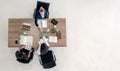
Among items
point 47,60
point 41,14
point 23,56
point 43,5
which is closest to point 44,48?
point 47,60

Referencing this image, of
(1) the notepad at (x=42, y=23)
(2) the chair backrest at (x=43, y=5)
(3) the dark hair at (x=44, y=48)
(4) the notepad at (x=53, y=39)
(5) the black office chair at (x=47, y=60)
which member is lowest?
(5) the black office chair at (x=47, y=60)

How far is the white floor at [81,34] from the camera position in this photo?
7.72ft

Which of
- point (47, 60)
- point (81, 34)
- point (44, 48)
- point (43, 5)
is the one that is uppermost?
point (43, 5)

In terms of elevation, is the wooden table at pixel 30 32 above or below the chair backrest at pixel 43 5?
below

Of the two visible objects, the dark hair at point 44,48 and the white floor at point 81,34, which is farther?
the white floor at point 81,34

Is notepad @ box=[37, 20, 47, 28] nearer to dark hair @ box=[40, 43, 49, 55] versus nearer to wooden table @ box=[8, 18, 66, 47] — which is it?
wooden table @ box=[8, 18, 66, 47]

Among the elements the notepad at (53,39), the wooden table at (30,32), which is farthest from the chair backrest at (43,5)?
the notepad at (53,39)

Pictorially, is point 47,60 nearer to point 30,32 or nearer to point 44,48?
point 44,48

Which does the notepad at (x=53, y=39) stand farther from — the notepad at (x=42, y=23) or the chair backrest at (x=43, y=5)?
the chair backrest at (x=43, y=5)

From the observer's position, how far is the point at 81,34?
94.2 inches

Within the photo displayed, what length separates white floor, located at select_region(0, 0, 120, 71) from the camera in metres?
2.35

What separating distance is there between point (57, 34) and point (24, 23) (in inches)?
15.2

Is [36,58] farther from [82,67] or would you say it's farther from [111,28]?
[111,28]

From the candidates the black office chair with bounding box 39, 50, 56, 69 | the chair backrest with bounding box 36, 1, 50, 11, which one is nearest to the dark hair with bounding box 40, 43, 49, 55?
the black office chair with bounding box 39, 50, 56, 69
